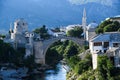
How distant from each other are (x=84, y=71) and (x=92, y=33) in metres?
20.7

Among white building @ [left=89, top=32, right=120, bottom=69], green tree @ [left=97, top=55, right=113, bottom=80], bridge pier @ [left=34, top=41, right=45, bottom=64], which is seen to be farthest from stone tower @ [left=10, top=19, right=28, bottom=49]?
green tree @ [left=97, top=55, right=113, bottom=80]

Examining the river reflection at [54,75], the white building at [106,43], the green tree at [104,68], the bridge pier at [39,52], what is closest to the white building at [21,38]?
the bridge pier at [39,52]

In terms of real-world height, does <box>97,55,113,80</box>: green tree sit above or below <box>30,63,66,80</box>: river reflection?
above

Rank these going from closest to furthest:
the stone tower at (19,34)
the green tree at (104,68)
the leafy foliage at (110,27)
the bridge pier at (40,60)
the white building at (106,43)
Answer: the green tree at (104,68) < the white building at (106,43) < the leafy foliage at (110,27) < the stone tower at (19,34) < the bridge pier at (40,60)

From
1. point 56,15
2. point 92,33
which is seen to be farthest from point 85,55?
point 56,15

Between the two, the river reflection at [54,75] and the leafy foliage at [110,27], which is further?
the river reflection at [54,75]

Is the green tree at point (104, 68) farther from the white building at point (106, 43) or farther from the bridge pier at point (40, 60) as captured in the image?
the bridge pier at point (40, 60)

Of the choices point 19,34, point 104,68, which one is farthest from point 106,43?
point 19,34

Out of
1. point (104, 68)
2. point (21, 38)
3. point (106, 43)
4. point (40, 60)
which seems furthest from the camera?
point (21, 38)

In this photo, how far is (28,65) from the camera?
68.6m

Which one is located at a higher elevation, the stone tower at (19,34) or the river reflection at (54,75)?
the stone tower at (19,34)

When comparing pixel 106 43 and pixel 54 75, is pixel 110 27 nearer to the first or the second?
pixel 106 43

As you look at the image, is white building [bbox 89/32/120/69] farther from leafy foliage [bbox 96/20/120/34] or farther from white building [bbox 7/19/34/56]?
white building [bbox 7/19/34/56]

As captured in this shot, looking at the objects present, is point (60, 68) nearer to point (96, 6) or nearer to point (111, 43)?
point (111, 43)
